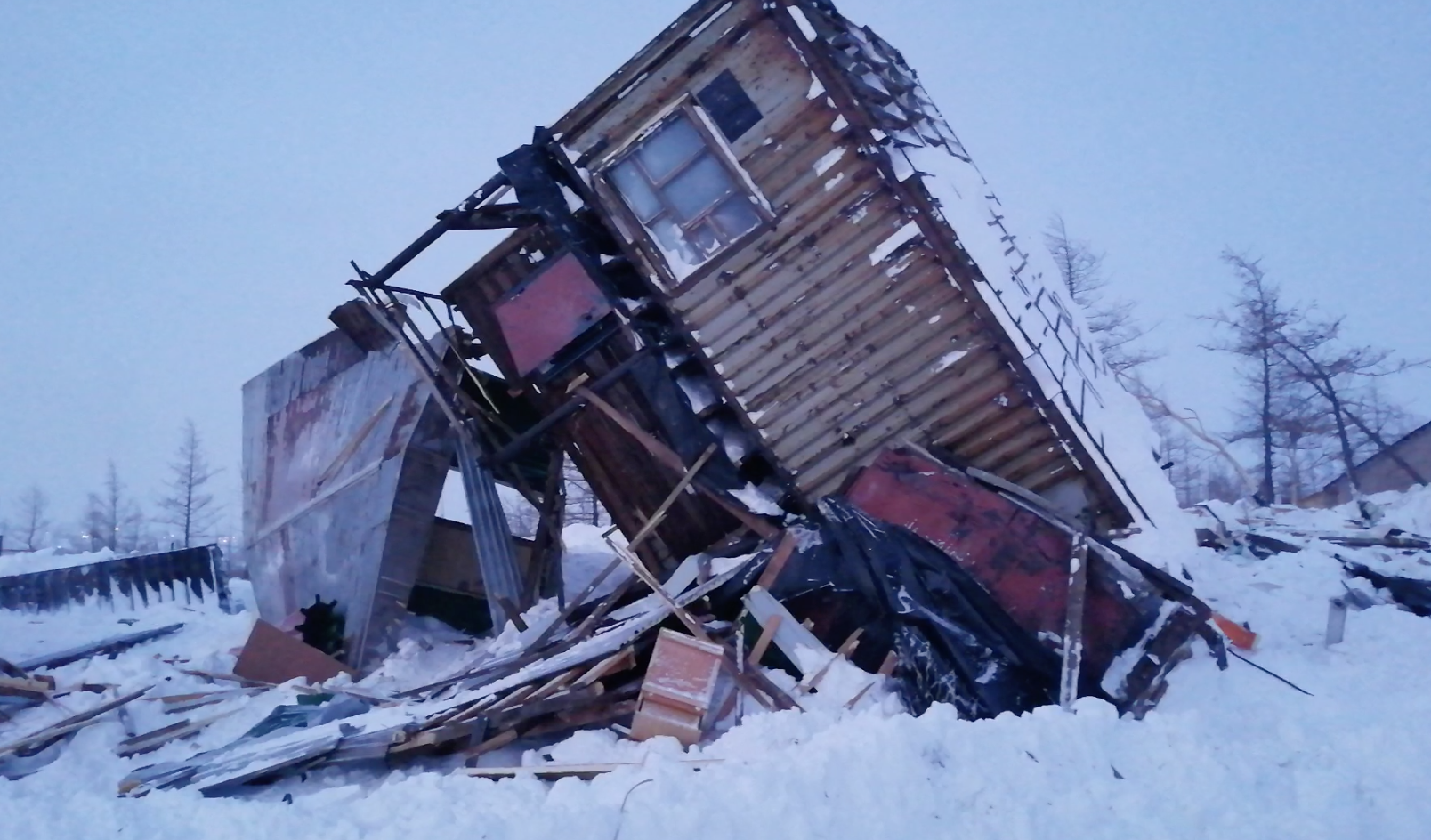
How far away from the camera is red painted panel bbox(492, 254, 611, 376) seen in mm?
9484

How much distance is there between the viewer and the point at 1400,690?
573 cm

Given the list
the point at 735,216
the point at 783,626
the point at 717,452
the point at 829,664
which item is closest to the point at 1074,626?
the point at 829,664

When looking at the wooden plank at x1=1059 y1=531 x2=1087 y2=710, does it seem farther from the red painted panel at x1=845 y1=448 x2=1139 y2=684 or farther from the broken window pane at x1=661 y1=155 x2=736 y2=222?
the broken window pane at x1=661 y1=155 x2=736 y2=222

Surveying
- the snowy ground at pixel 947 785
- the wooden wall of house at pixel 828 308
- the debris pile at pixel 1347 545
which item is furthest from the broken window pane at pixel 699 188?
the debris pile at pixel 1347 545

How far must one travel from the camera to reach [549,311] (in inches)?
379

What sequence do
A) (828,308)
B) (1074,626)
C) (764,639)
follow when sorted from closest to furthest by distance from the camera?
(1074,626), (764,639), (828,308)

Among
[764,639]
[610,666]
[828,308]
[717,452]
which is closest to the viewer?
[610,666]

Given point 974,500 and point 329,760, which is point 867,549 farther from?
point 329,760

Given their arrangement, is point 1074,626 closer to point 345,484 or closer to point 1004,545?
point 1004,545

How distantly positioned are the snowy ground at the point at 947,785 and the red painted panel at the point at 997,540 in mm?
594

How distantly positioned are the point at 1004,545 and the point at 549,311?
4903 millimetres

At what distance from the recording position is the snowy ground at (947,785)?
14.2 ft

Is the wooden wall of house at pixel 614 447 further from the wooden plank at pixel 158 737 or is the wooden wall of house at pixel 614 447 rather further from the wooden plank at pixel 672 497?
the wooden plank at pixel 158 737

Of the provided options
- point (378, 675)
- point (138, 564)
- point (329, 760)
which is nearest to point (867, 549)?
point (329, 760)
